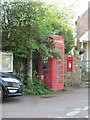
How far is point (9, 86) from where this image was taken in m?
12.1

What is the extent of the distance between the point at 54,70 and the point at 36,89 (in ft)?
4.82

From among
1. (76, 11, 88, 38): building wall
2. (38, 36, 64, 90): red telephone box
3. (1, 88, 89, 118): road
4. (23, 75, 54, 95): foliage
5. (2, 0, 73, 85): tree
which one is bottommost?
(1, 88, 89, 118): road

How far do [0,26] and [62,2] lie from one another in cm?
1100

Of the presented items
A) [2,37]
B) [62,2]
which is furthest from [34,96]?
[62,2]

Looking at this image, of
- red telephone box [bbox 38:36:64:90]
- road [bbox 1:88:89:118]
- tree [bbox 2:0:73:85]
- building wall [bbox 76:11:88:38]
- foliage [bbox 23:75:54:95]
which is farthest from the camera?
building wall [bbox 76:11:88:38]

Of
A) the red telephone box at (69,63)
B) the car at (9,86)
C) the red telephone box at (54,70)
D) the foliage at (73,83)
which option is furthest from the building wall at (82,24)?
the car at (9,86)

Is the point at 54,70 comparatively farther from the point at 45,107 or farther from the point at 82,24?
the point at 82,24

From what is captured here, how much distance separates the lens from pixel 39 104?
11.8 m

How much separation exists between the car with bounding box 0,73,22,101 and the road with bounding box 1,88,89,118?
1.06 feet

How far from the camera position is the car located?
12.0 meters

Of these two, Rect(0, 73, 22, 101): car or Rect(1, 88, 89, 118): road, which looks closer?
Rect(1, 88, 89, 118): road

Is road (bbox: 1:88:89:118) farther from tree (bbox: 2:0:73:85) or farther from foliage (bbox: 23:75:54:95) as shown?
tree (bbox: 2:0:73:85)

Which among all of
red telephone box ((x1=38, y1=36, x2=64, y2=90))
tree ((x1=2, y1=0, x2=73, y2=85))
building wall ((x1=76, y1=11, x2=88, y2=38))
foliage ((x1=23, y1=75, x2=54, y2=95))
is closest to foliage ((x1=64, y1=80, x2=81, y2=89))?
red telephone box ((x1=38, y1=36, x2=64, y2=90))

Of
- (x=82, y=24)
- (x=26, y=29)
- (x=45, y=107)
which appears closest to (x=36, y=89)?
(x=26, y=29)
